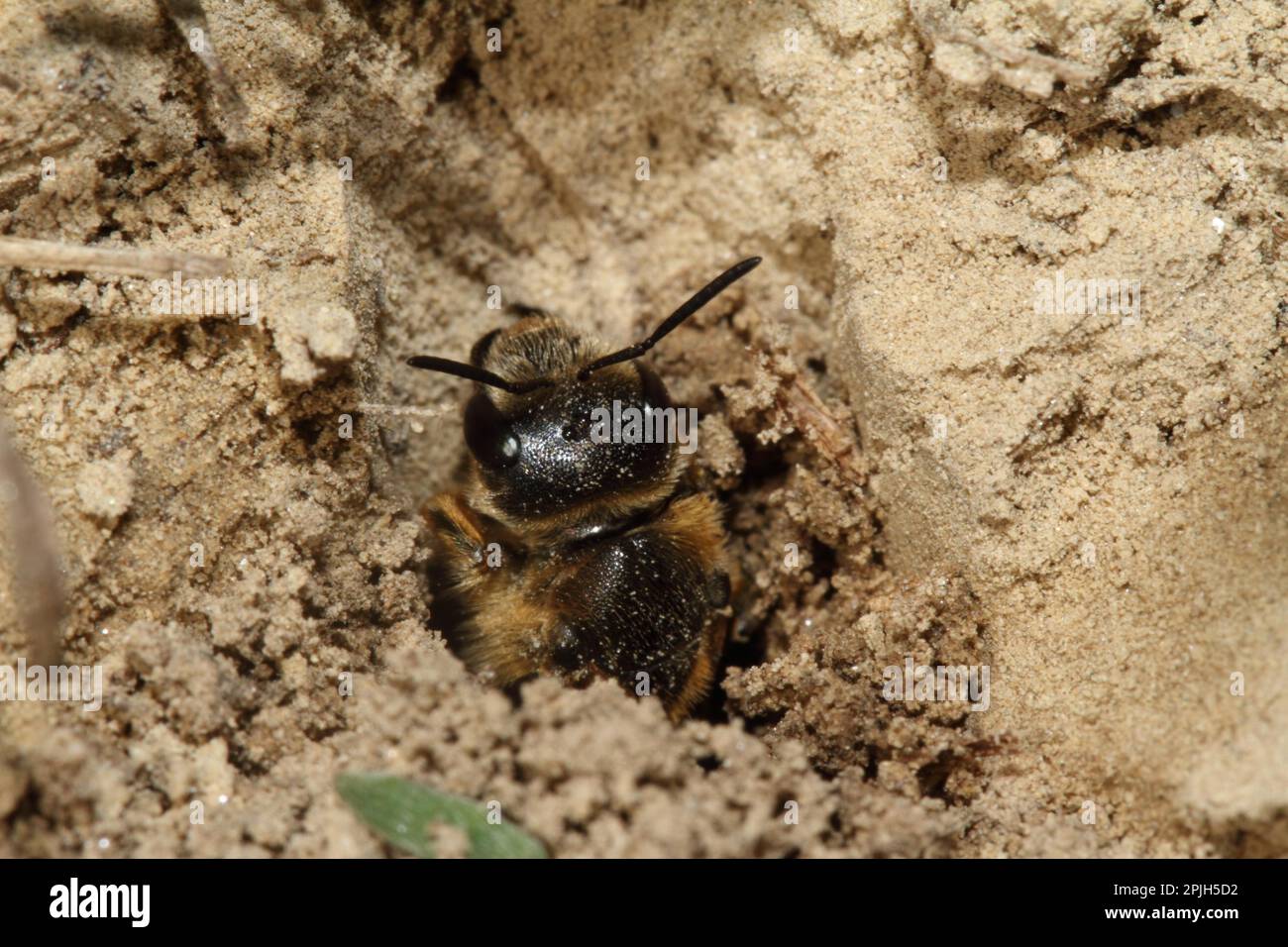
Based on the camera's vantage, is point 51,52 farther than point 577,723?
Yes

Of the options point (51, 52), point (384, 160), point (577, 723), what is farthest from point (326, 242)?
point (577, 723)

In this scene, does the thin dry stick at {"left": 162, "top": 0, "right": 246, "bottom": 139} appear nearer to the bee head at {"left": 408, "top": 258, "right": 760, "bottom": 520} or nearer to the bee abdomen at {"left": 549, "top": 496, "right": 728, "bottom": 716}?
the bee head at {"left": 408, "top": 258, "right": 760, "bottom": 520}

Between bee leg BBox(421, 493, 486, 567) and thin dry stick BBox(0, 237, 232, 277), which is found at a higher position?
thin dry stick BBox(0, 237, 232, 277)

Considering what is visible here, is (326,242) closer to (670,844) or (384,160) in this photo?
(384,160)

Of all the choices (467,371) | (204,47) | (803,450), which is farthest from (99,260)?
(803,450)

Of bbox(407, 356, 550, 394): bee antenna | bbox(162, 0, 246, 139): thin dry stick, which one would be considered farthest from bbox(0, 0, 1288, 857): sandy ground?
bbox(407, 356, 550, 394): bee antenna

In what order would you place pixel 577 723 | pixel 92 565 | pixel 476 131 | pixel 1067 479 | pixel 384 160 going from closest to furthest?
pixel 577 723 → pixel 92 565 → pixel 1067 479 → pixel 384 160 → pixel 476 131

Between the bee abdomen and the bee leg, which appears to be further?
the bee leg

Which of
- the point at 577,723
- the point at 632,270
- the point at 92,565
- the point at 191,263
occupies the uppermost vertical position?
the point at 632,270

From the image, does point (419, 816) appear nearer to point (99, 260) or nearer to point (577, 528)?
point (577, 528)
